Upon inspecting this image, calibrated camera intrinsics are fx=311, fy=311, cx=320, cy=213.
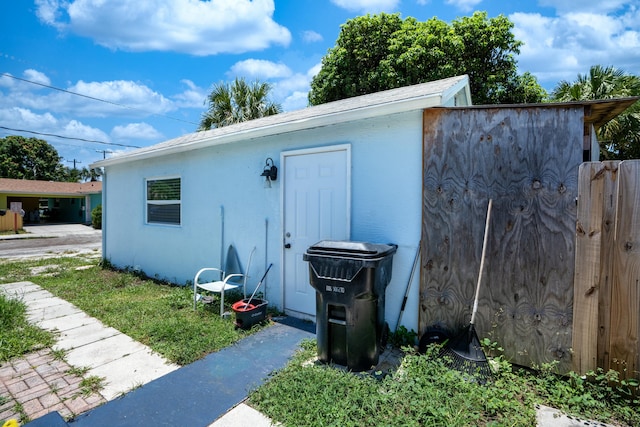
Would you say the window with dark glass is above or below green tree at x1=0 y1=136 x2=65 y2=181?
below

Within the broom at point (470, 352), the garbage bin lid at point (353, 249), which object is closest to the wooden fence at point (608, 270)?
the broom at point (470, 352)

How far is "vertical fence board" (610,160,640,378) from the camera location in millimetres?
2441

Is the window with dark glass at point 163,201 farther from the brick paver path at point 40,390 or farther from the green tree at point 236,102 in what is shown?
the green tree at point 236,102

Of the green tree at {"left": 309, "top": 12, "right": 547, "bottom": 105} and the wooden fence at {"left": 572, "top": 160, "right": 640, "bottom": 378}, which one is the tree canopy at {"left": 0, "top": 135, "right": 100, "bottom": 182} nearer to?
the green tree at {"left": 309, "top": 12, "right": 547, "bottom": 105}

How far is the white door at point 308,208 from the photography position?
393 cm

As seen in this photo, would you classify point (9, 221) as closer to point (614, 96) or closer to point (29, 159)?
point (29, 159)

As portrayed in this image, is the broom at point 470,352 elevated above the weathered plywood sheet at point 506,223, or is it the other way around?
the weathered plywood sheet at point 506,223

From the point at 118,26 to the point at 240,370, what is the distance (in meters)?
11.9

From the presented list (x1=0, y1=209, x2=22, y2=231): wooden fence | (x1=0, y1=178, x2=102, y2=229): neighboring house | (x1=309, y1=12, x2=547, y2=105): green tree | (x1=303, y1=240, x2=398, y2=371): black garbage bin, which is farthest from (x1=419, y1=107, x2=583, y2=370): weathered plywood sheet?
(x1=0, y1=178, x2=102, y2=229): neighboring house

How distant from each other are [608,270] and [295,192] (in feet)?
11.0

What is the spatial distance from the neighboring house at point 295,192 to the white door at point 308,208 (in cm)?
1

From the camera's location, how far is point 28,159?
123 ft

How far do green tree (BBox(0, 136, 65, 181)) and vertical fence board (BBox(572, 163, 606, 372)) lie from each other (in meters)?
49.8

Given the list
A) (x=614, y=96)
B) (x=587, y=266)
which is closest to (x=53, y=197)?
(x=587, y=266)
